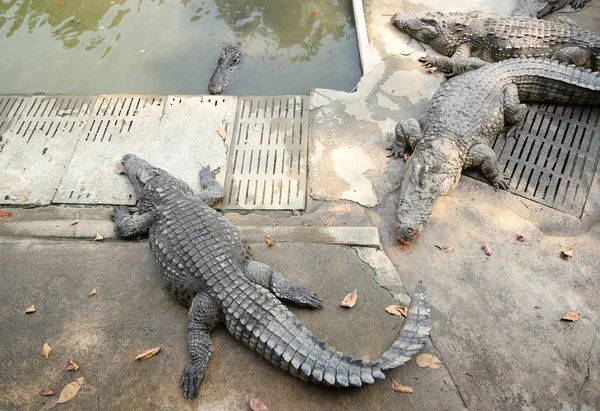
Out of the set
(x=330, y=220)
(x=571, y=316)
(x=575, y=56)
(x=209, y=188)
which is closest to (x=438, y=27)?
(x=575, y=56)

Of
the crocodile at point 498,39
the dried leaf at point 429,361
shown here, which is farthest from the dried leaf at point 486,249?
the crocodile at point 498,39

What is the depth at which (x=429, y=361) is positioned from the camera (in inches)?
140

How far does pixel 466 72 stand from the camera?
19.2 ft

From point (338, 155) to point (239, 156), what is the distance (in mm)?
1169

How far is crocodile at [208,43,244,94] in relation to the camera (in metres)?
6.12

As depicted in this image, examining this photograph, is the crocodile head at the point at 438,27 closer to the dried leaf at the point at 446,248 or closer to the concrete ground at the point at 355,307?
the concrete ground at the point at 355,307

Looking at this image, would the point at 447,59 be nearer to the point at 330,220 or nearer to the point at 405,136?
the point at 405,136

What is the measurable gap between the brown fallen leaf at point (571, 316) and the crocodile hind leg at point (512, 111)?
7.73ft

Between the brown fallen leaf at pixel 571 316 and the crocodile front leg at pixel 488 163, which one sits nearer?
the brown fallen leaf at pixel 571 316

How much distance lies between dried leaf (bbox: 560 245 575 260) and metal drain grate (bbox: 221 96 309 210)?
2575mm

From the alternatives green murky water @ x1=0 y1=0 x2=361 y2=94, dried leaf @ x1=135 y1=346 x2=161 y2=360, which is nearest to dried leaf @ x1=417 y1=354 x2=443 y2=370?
dried leaf @ x1=135 y1=346 x2=161 y2=360

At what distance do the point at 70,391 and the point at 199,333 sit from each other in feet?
3.43

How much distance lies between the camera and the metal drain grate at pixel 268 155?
4895 millimetres

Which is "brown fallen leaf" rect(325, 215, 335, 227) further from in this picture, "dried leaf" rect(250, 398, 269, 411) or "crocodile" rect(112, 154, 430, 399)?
"dried leaf" rect(250, 398, 269, 411)
